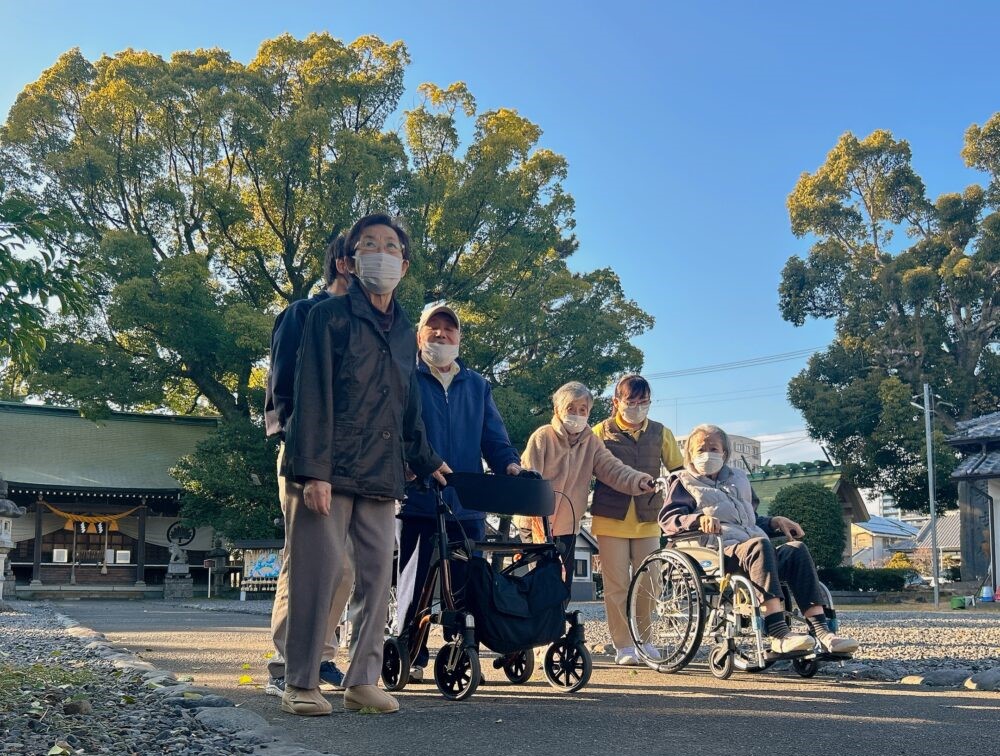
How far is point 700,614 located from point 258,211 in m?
21.9

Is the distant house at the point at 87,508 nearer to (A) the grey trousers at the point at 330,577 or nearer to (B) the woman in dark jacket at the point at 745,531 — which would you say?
(B) the woman in dark jacket at the point at 745,531

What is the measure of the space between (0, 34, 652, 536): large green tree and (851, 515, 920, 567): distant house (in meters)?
31.1

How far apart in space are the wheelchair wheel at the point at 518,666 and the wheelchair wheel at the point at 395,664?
46 cm

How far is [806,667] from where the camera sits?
179 inches

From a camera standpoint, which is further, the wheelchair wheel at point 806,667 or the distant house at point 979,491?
the distant house at point 979,491

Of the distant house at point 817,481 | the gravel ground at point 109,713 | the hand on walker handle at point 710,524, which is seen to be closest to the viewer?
the gravel ground at point 109,713

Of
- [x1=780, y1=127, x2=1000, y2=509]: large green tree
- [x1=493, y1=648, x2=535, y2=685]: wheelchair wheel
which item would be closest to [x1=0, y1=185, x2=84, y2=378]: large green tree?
[x1=493, y1=648, x2=535, y2=685]: wheelchair wheel

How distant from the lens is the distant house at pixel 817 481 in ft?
102

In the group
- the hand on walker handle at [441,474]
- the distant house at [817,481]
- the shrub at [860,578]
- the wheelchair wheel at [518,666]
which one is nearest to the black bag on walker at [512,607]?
the hand on walker handle at [441,474]

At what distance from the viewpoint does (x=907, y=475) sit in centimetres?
2861

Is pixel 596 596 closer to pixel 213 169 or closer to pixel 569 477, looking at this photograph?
pixel 213 169

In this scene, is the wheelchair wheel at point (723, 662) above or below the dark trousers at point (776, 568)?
below

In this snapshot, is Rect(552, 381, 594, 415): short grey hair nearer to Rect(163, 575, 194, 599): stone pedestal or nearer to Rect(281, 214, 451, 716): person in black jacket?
Rect(281, 214, 451, 716): person in black jacket

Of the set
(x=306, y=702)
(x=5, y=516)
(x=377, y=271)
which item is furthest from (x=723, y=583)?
(x=5, y=516)
